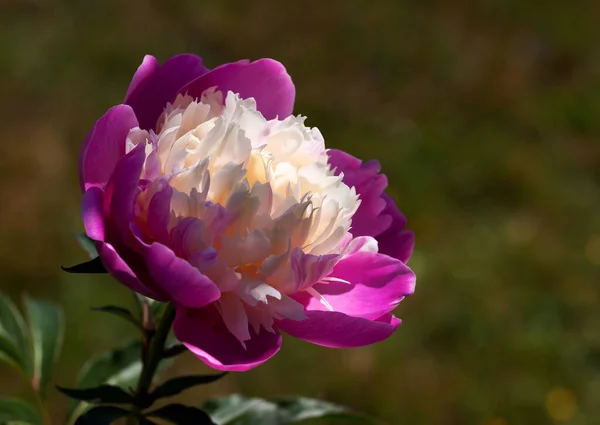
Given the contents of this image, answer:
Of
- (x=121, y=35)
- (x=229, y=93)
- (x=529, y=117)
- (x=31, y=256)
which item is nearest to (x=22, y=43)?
(x=121, y=35)

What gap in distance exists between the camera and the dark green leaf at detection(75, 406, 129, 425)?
0.60m

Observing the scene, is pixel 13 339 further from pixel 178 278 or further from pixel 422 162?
pixel 422 162

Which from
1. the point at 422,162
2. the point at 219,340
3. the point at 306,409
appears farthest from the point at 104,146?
the point at 422,162

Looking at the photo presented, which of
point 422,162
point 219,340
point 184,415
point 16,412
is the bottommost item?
point 422,162

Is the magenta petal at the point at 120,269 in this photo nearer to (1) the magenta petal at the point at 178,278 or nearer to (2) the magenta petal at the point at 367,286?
(1) the magenta petal at the point at 178,278

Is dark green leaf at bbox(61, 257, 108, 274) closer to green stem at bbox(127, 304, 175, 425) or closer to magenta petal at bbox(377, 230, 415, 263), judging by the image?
green stem at bbox(127, 304, 175, 425)

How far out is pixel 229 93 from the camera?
590mm

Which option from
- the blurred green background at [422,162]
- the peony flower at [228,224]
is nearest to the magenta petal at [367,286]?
the peony flower at [228,224]

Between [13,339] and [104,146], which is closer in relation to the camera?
[104,146]

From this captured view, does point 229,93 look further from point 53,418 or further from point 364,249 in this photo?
point 53,418

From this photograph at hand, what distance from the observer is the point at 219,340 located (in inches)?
21.9

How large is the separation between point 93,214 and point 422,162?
66.2 inches

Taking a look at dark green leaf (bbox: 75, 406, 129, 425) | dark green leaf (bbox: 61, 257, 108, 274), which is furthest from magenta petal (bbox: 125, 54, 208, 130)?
dark green leaf (bbox: 75, 406, 129, 425)

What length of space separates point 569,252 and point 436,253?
34 cm
